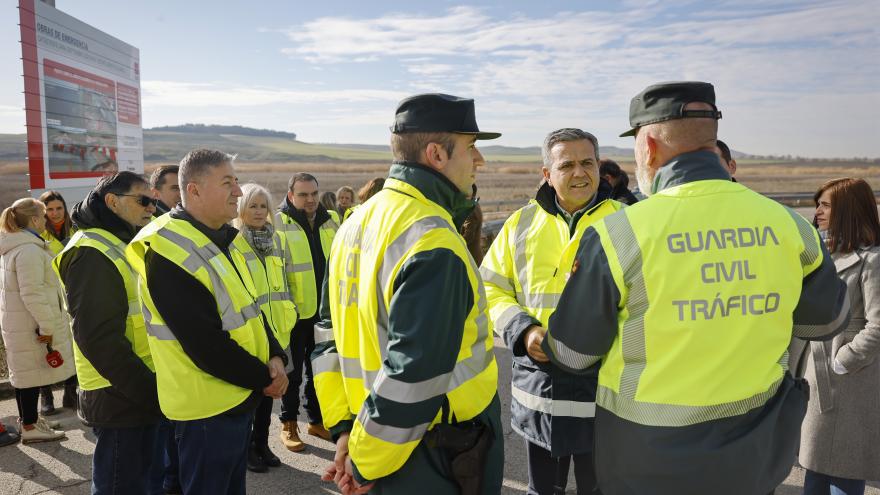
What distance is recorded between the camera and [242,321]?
269 centimetres

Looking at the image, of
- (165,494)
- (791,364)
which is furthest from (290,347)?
(791,364)

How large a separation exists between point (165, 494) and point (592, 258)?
11.5 feet

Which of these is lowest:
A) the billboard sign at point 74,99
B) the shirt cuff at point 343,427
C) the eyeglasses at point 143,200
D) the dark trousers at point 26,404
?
the dark trousers at point 26,404

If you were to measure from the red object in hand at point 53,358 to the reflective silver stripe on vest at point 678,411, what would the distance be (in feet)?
15.3

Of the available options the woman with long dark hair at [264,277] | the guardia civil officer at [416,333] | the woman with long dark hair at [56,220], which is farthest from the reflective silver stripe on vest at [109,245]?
the woman with long dark hair at [56,220]

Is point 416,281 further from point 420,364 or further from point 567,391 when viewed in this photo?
point 567,391

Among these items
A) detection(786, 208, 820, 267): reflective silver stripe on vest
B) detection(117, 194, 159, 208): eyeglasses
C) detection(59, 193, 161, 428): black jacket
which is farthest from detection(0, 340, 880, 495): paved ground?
detection(786, 208, 820, 267): reflective silver stripe on vest

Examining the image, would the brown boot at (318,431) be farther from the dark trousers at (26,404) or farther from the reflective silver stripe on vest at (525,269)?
the reflective silver stripe on vest at (525,269)

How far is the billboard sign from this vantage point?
19.4ft

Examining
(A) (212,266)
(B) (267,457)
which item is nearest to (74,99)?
(B) (267,457)

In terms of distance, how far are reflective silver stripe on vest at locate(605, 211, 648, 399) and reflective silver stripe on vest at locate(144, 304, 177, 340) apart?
1.93 metres

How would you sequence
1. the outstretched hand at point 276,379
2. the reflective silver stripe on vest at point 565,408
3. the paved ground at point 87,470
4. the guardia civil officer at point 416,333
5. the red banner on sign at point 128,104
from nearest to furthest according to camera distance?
the guardia civil officer at point 416,333 < the reflective silver stripe on vest at point 565,408 < the outstretched hand at point 276,379 < the paved ground at point 87,470 < the red banner on sign at point 128,104

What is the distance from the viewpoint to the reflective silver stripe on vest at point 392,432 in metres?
1.71

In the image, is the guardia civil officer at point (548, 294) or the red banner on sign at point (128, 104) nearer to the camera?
the guardia civil officer at point (548, 294)
